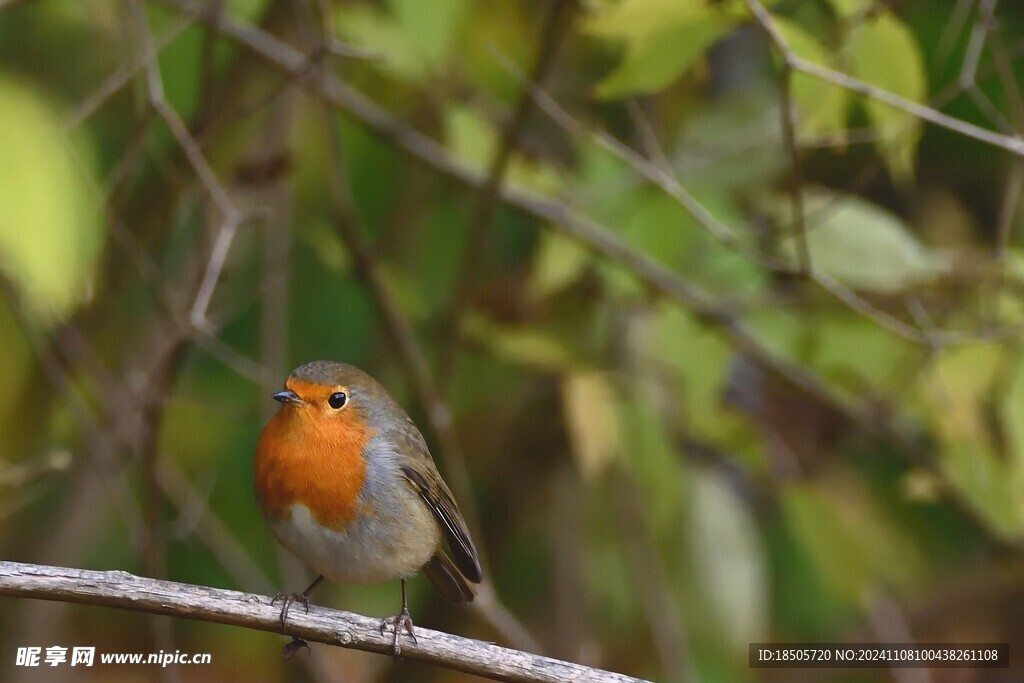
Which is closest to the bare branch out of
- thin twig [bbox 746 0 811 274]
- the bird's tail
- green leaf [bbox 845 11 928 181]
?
thin twig [bbox 746 0 811 274]

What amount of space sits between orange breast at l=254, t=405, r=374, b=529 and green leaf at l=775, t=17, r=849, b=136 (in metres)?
0.93

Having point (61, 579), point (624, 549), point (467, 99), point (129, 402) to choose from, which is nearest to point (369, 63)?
point (467, 99)

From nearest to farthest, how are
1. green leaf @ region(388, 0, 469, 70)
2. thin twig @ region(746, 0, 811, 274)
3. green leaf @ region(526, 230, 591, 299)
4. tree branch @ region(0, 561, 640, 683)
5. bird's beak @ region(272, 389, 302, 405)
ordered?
tree branch @ region(0, 561, 640, 683), bird's beak @ region(272, 389, 302, 405), thin twig @ region(746, 0, 811, 274), green leaf @ region(388, 0, 469, 70), green leaf @ region(526, 230, 591, 299)

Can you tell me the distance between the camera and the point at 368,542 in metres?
1.55

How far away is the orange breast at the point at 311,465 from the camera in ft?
4.91

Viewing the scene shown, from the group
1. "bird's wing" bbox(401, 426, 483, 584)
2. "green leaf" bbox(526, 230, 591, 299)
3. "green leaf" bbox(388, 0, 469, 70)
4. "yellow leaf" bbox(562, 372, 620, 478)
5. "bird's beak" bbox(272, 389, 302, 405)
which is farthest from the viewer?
"green leaf" bbox(526, 230, 591, 299)

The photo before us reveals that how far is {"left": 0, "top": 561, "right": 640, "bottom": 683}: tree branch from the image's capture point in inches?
51.3

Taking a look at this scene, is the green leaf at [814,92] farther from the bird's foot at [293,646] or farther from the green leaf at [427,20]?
the bird's foot at [293,646]

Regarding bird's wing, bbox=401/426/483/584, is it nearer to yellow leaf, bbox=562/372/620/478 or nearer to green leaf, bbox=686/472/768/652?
yellow leaf, bbox=562/372/620/478

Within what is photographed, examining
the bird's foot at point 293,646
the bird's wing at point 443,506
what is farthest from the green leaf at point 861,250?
the bird's foot at point 293,646

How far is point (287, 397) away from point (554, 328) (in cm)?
114

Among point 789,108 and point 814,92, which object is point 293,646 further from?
point 814,92

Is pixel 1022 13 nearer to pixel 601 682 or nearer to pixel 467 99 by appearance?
pixel 467 99

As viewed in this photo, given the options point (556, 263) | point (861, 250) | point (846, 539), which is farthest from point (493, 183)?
point (846, 539)
